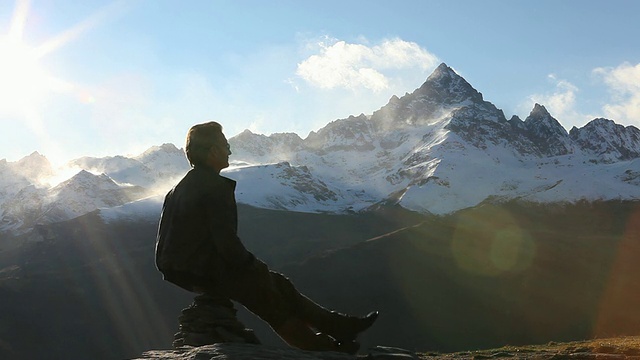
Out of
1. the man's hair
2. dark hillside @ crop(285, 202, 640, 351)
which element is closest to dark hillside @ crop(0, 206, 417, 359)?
dark hillside @ crop(285, 202, 640, 351)

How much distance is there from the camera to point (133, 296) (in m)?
93.1

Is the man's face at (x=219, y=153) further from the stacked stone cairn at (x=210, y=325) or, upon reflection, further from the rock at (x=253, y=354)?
the rock at (x=253, y=354)

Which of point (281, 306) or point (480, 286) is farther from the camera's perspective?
point (480, 286)

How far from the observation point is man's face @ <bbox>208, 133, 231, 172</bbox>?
324 inches

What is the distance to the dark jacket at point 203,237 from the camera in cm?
768

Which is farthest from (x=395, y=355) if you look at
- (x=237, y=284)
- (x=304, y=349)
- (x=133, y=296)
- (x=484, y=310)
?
(x=133, y=296)

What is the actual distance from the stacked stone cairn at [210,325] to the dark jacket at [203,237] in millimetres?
273

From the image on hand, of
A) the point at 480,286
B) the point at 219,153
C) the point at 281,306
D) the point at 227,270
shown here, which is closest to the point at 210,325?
the point at 227,270

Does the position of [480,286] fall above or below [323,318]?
→ below

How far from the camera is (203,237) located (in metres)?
7.82

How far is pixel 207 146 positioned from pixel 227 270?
1.57m

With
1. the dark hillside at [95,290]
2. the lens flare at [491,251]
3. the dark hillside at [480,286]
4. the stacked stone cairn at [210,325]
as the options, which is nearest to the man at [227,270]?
the stacked stone cairn at [210,325]

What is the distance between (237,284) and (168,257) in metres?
0.92

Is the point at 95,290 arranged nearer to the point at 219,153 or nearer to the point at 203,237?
the point at 219,153
